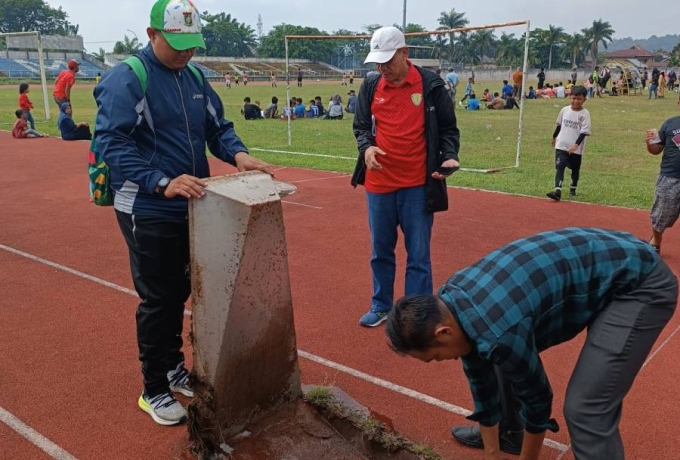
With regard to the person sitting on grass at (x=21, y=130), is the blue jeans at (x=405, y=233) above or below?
above

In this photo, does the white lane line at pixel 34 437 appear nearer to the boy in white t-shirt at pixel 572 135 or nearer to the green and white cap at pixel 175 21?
the green and white cap at pixel 175 21

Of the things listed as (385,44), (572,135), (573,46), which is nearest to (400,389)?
(385,44)

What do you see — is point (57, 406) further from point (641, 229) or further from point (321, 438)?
point (641, 229)

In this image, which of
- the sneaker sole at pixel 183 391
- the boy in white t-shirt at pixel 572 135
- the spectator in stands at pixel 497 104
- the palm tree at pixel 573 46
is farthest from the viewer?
the palm tree at pixel 573 46

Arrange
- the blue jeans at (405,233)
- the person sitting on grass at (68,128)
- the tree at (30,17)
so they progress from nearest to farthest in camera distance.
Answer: the blue jeans at (405,233), the person sitting on grass at (68,128), the tree at (30,17)

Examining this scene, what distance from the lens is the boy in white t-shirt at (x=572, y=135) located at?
30.2 ft

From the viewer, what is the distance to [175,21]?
9.85ft

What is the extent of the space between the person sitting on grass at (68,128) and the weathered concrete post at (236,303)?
50.0ft

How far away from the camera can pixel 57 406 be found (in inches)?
147

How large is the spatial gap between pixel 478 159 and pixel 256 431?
11.5 meters

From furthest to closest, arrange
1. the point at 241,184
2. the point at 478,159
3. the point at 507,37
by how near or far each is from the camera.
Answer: the point at 507,37
the point at 478,159
the point at 241,184

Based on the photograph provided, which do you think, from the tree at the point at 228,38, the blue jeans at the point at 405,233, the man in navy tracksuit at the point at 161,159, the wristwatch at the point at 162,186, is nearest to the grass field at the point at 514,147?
the blue jeans at the point at 405,233

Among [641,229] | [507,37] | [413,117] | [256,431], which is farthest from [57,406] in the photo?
[507,37]

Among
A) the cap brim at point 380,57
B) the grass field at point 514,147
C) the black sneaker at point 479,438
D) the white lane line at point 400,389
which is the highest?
the cap brim at point 380,57
